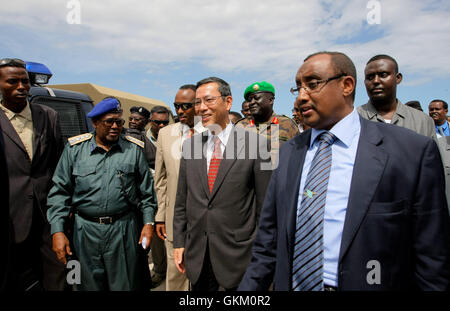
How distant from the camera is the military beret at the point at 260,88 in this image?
14.4ft

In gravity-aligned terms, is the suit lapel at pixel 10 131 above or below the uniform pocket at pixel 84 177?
above

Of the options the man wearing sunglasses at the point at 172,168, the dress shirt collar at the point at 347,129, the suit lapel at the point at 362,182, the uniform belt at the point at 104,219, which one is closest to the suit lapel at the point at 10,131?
the uniform belt at the point at 104,219

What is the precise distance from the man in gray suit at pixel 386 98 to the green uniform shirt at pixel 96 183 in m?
2.39

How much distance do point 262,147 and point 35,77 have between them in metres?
4.19

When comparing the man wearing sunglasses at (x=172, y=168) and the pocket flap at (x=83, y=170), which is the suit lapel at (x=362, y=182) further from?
the pocket flap at (x=83, y=170)

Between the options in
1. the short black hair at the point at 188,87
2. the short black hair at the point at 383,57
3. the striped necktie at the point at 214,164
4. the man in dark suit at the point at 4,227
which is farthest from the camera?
the short black hair at the point at 188,87

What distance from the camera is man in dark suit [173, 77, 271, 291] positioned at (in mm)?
2473

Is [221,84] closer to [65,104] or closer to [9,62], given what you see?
[9,62]

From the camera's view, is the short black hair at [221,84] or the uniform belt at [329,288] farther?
the short black hair at [221,84]

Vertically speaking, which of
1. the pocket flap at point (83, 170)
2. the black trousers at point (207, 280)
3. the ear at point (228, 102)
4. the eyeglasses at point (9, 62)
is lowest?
the black trousers at point (207, 280)

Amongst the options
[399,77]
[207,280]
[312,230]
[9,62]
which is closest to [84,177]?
[9,62]

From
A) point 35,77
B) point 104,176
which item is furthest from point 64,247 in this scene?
point 35,77
